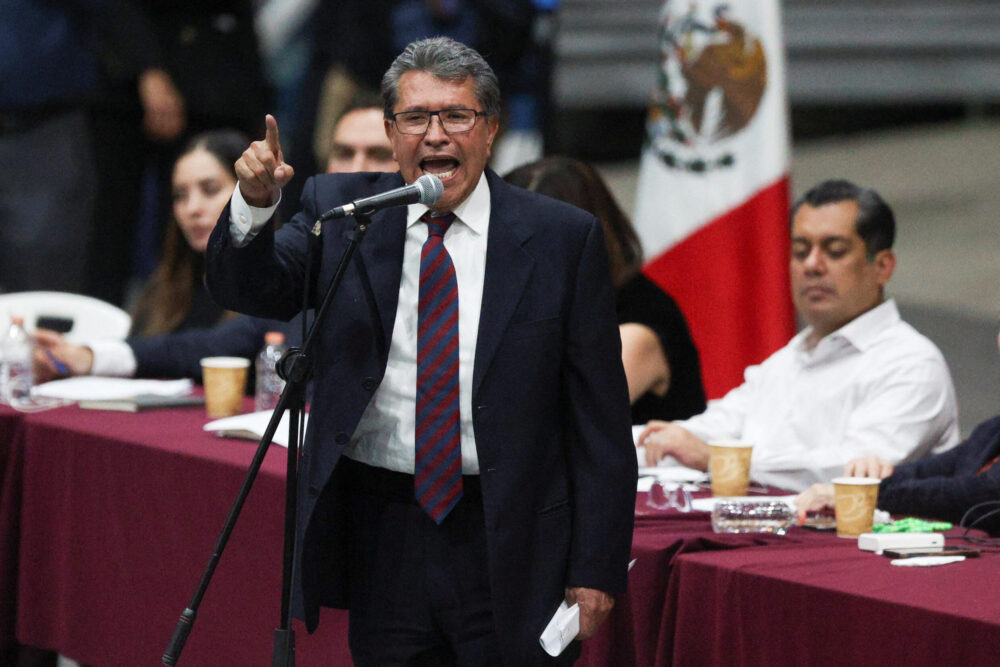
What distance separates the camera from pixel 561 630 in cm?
215

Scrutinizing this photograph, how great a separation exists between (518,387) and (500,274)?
0.17 meters

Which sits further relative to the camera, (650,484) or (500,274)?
(650,484)

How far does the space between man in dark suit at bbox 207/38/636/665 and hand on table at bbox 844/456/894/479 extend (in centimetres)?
94

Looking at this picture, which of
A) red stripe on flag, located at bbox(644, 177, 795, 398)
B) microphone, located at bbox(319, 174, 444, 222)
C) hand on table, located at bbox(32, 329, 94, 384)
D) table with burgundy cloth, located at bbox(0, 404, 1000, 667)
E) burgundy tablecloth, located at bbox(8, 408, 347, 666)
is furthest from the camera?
red stripe on flag, located at bbox(644, 177, 795, 398)

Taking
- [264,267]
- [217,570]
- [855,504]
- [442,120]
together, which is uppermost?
[442,120]

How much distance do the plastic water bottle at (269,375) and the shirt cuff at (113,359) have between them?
0.40 m

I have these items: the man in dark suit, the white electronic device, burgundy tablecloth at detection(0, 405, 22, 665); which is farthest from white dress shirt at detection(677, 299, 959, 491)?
burgundy tablecloth at detection(0, 405, 22, 665)

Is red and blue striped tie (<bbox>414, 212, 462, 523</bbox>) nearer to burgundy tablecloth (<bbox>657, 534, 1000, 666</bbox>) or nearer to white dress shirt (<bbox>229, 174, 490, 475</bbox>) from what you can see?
white dress shirt (<bbox>229, 174, 490, 475</bbox>)

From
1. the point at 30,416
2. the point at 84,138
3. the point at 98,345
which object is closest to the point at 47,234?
the point at 84,138

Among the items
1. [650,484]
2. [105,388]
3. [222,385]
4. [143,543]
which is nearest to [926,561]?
[650,484]

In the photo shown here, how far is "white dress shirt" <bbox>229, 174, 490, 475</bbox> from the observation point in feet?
7.12

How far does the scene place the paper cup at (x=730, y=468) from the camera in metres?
3.00

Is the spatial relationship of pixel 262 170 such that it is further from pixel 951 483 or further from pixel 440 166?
pixel 951 483

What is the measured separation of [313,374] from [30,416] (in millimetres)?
1708
